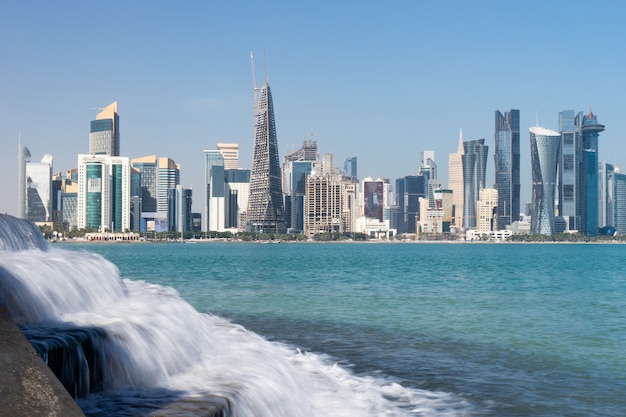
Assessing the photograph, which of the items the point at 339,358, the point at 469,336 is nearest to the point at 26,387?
the point at 339,358

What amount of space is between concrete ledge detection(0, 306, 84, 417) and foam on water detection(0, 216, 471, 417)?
2.68 m

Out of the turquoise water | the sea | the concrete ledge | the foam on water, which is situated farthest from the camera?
the turquoise water

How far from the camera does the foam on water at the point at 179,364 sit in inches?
398

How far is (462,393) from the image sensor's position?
43.6 ft

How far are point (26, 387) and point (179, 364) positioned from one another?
6673 millimetres

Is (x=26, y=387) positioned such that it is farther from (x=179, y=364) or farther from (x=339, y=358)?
(x=339, y=358)

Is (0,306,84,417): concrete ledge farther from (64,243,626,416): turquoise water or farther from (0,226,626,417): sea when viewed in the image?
(64,243,626,416): turquoise water

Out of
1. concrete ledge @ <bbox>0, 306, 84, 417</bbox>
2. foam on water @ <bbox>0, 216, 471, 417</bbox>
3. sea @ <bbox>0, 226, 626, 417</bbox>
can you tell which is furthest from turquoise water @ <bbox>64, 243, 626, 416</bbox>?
concrete ledge @ <bbox>0, 306, 84, 417</bbox>

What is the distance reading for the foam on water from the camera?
398 inches

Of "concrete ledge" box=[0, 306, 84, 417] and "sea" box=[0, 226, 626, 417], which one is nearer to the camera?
"concrete ledge" box=[0, 306, 84, 417]

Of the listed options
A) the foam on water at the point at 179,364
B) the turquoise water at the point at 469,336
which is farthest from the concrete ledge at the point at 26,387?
the turquoise water at the point at 469,336

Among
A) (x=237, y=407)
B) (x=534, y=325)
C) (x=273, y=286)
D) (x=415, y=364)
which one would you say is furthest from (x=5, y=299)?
(x=273, y=286)

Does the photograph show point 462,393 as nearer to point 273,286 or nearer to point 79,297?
point 79,297

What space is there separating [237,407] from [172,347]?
11.1ft
